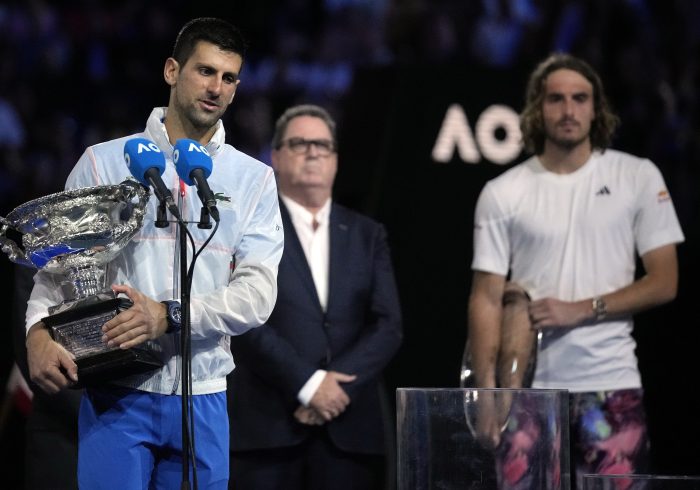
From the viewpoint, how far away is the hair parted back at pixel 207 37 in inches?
131

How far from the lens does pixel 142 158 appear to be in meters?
2.98

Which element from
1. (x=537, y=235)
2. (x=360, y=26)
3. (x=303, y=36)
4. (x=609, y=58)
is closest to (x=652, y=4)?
(x=609, y=58)

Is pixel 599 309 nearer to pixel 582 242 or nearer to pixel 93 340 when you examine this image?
pixel 582 242

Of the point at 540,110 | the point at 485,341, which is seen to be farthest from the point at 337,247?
the point at 540,110

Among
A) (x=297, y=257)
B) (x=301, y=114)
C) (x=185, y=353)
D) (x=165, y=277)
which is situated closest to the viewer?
(x=185, y=353)

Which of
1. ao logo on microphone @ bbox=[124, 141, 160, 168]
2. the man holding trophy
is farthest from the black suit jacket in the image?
ao logo on microphone @ bbox=[124, 141, 160, 168]

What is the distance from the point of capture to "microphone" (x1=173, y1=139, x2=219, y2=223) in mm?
2896

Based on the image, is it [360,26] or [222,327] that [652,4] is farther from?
[222,327]

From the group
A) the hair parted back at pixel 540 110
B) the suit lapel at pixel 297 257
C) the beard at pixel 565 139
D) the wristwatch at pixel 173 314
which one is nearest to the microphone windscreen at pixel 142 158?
the wristwatch at pixel 173 314

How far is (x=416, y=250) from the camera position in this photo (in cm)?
592

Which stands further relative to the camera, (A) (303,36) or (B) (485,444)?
(A) (303,36)

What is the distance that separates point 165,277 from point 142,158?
360mm

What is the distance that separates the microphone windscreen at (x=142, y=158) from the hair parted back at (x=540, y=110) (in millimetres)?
2050

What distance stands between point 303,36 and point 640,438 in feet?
22.8
